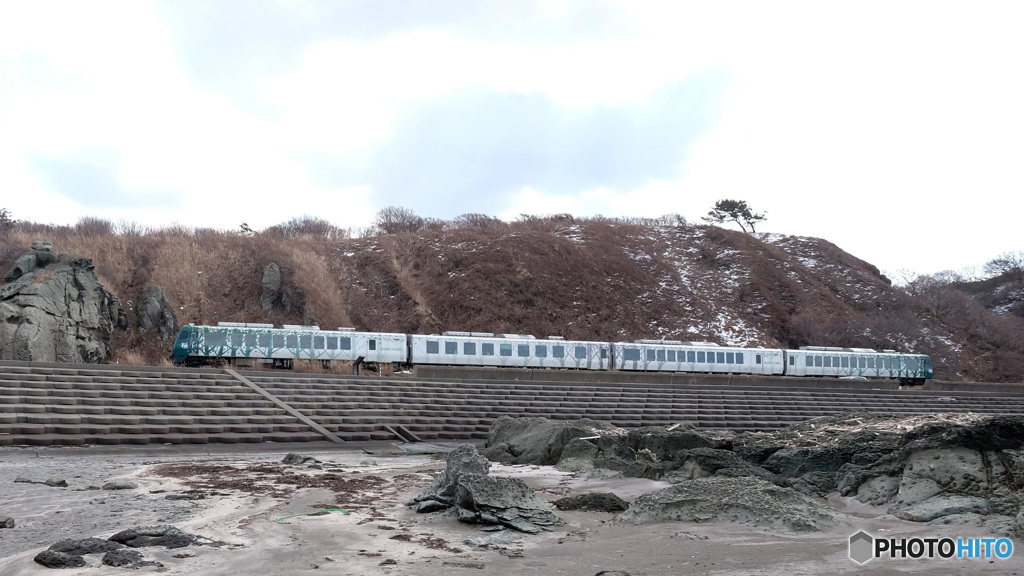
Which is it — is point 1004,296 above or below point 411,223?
below

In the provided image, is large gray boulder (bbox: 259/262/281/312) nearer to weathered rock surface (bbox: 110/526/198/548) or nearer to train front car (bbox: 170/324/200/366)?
train front car (bbox: 170/324/200/366)

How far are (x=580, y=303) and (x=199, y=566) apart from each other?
159 ft

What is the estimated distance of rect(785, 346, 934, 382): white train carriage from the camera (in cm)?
3856

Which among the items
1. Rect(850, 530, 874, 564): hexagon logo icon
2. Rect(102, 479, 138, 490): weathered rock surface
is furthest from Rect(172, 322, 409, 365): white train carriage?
Rect(850, 530, 874, 564): hexagon logo icon

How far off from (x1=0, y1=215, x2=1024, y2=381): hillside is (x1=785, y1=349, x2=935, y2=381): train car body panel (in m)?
11.1

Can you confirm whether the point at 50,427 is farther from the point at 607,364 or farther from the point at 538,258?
the point at 538,258

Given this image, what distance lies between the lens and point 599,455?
12.6 metres

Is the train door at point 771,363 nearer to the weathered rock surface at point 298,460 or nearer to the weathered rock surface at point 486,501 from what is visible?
the weathered rock surface at point 298,460

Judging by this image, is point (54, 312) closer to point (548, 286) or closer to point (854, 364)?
point (548, 286)

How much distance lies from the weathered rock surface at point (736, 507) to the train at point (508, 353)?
2349 centimetres

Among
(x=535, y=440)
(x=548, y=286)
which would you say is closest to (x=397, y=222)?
(x=548, y=286)

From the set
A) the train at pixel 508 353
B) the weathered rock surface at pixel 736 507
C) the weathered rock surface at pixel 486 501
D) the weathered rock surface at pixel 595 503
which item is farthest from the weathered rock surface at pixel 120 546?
the train at pixel 508 353

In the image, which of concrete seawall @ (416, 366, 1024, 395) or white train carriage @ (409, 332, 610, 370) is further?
white train carriage @ (409, 332, 610, 370)

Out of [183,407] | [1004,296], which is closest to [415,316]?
[183,407]
